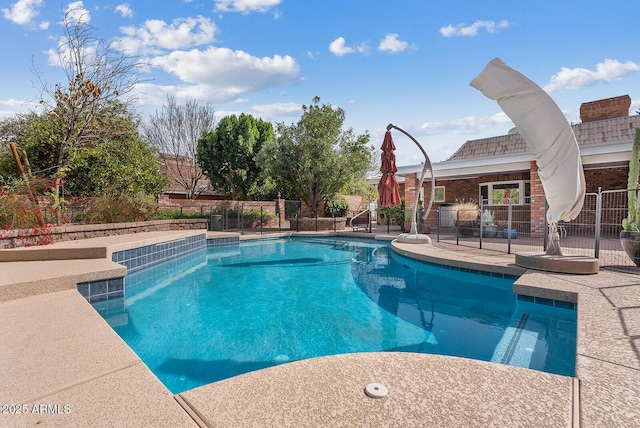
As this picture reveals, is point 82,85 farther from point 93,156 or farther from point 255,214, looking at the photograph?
point 255,214

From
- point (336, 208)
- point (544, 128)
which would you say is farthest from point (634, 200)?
point (336, 208)

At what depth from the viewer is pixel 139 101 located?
10086 mm

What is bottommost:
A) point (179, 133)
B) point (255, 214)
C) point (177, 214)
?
point (255, 214)

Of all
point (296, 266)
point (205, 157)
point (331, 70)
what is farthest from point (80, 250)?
point (205, 157)

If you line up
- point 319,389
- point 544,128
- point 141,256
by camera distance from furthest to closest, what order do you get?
point 141,256 → point 544,128 → point 319,389

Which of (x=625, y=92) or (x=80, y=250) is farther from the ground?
(x=625, y=92)

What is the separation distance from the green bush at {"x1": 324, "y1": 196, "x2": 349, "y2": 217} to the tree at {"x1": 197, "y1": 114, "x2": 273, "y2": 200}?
4.90m

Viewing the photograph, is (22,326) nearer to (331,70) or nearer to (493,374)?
(493,374)

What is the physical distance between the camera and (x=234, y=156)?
1938 cm

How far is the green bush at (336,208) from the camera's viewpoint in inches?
648

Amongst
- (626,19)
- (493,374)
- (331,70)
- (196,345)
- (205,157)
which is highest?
(331,70)

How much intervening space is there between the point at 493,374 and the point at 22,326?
3787mm

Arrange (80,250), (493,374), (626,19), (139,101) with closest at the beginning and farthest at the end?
(493,374) → (80,250) → (626,19) → (139,101)

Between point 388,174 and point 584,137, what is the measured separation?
9.03 m
